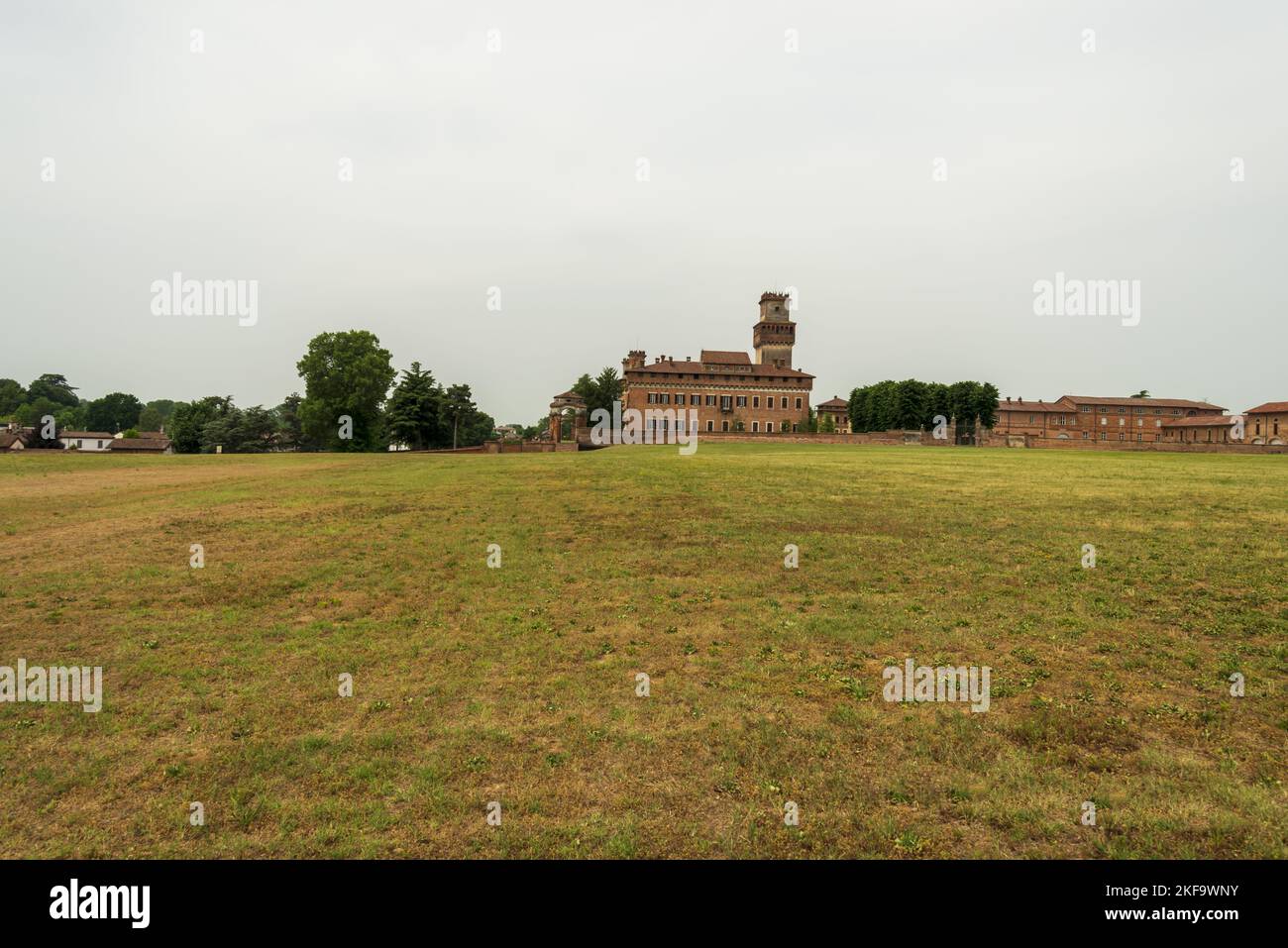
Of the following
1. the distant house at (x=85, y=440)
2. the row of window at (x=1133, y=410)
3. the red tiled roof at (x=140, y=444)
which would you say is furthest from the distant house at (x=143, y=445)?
the row of window at (x=1133, y=410)

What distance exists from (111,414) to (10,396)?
2502cm

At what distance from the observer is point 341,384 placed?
237 ft

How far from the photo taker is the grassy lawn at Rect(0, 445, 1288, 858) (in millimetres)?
5781

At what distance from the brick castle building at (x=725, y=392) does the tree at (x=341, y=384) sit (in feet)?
137

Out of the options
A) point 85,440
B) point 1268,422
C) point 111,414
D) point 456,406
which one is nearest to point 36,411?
point 111,414

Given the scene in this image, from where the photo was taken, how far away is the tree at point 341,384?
2817 inches

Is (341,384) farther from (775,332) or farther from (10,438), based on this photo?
(775,332)

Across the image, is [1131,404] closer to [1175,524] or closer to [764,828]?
[1175,524]

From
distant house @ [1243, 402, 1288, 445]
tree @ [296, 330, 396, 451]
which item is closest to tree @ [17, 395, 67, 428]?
tree @ [296, 330, 396, 451]

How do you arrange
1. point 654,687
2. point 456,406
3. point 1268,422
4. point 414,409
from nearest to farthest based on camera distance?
1. point 654,687
2. point 414,409
3. point 456,406
4. point 1268,422

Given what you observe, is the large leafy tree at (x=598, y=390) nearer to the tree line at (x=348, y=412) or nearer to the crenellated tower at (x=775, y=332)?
the tree line at (x=348, y=412)

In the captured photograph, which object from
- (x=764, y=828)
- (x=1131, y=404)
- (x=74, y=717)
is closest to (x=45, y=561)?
(x=74, y=717)

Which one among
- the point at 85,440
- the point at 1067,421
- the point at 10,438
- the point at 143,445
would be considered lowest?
the point at 143,445
